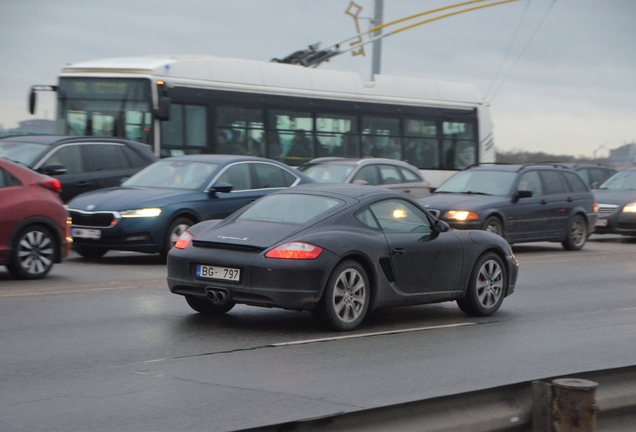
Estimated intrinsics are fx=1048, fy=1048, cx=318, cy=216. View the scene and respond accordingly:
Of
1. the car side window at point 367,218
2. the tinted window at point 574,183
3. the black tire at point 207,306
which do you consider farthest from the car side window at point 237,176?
the tinted window at point 574,183

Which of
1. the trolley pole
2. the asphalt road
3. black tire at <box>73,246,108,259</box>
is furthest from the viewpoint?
the trolley pole

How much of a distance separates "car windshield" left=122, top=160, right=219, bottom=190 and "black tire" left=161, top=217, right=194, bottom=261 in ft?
2.29

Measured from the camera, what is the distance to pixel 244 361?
7801 millimetres

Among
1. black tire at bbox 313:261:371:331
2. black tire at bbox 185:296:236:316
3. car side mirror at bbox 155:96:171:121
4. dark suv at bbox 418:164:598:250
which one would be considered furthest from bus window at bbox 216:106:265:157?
black tire at bbox 313:261:371:331

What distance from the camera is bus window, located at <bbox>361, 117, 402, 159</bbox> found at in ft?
93.2

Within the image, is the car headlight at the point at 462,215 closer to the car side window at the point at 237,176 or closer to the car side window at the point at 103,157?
the car side window at the point at 237,176

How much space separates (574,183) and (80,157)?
1008 cm

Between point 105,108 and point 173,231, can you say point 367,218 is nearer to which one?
point 173,231

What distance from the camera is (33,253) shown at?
42.2ft

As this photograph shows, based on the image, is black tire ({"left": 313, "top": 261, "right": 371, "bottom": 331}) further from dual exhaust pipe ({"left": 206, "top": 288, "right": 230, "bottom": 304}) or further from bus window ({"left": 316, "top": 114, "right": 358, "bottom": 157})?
bus window ({"left": 316, "top": 114, "right": 358, "bottom": 157})

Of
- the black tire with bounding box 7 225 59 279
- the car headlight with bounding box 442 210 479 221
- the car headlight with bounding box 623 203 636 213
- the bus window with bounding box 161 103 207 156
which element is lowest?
the black tire with bounding box 7 225 59 279

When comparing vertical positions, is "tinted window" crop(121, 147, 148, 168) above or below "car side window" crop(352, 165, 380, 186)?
above

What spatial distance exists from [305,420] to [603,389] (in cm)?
195

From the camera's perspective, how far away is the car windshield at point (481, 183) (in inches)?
789
